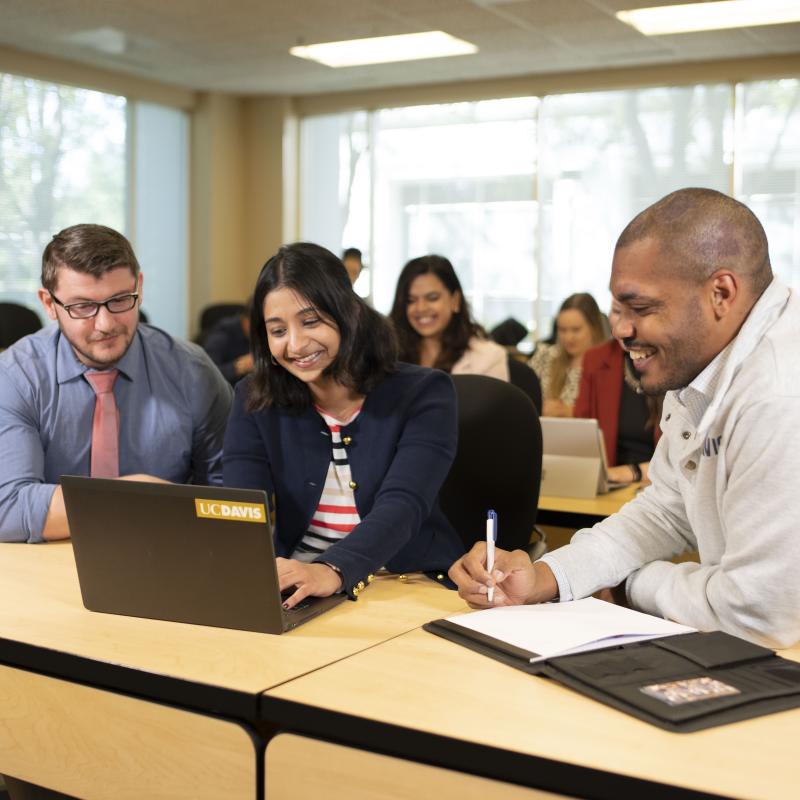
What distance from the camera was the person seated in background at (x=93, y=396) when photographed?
2.30 meters

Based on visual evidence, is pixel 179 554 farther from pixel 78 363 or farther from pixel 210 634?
pixel 78 363

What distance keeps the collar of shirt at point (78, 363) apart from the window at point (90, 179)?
5.82m

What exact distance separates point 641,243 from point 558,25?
18.7 feet

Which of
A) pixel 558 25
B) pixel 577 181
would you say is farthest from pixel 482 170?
pixel 558 25

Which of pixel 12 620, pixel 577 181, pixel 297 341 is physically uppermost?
pixel 577 181

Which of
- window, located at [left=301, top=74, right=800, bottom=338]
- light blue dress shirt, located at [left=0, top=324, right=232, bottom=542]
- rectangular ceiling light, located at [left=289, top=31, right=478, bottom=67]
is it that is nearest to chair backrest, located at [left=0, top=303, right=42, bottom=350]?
rectangular ceiling light, located at [left=289, top=31, right=478, bottom=67]

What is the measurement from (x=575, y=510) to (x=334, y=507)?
99cm

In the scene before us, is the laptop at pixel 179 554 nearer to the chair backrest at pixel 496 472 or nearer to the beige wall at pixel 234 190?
the chair backrest at pixel 496 472

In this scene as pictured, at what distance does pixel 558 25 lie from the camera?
6863mm

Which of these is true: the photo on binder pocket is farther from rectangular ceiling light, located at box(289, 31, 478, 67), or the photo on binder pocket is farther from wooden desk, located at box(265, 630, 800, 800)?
rectangular ceiling light, located at box(289, 31, 478, 67)

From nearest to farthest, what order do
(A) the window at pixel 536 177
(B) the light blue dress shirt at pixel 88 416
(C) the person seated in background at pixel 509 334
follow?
(B) the light blue dress shirt at pixel 88 416
(C) the person seated in background at pixel 509 334
(A) the window at pixel 536 177

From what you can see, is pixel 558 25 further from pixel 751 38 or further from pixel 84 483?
pixel 84 483

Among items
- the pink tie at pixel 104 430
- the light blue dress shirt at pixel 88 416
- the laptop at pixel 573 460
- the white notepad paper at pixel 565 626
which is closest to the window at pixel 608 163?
the laptop at pixel 573 460

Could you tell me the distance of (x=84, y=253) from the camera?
2336 mm
